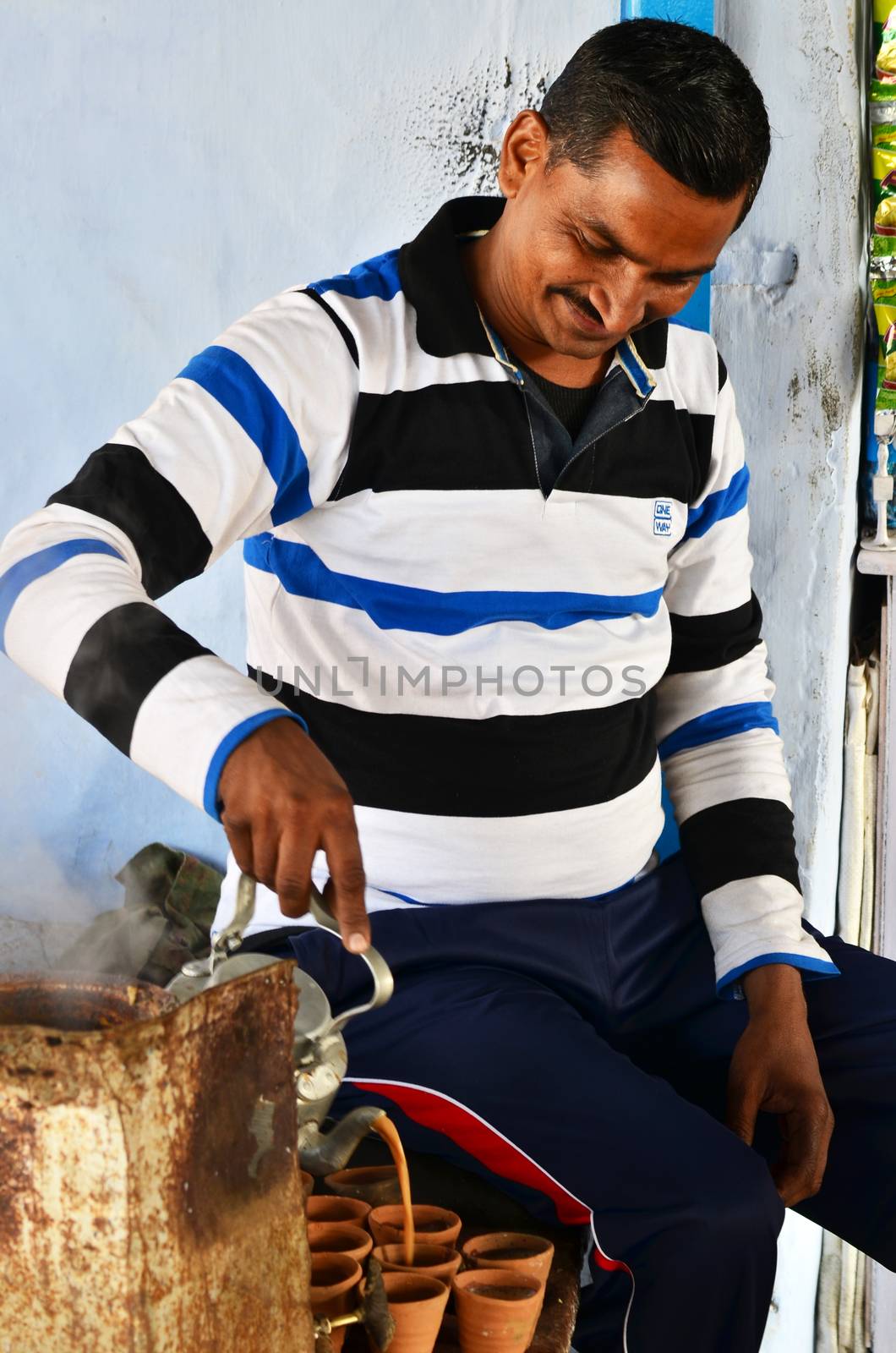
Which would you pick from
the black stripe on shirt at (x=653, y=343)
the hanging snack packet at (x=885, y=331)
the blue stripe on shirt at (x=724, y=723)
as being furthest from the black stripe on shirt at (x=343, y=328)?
the hanging snack packet at (x=885, y=331)

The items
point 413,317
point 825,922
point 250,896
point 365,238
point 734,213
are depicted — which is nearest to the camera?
point 250,896

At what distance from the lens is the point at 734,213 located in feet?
4.76

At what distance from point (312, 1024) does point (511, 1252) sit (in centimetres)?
49

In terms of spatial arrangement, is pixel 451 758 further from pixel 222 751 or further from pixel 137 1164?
pixel 137 1164

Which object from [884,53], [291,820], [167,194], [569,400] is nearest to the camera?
[291,820]

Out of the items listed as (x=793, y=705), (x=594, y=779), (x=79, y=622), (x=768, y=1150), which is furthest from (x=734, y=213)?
(x=793, y=705)

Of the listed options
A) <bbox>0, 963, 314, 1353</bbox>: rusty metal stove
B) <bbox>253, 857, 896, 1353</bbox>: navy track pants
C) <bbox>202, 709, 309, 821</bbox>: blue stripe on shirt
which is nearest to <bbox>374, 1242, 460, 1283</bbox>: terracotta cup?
<bbox>253, 857, 896, 1353</bbox>: navy track pants

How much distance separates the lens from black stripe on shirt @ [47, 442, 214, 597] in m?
1.16

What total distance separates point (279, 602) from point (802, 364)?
1.59 metres

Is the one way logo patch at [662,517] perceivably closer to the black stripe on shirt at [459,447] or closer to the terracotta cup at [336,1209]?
the black stripe on shirt at [459,447]

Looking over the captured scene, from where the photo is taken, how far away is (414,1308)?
1195 mm

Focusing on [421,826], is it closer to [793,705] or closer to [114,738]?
[114,738]

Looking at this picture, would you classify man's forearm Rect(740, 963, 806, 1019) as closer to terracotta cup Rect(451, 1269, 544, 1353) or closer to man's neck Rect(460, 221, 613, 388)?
terracotta cup Rect(451, 1269, 544, 1353)

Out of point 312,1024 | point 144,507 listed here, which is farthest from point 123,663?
point 312,1024
